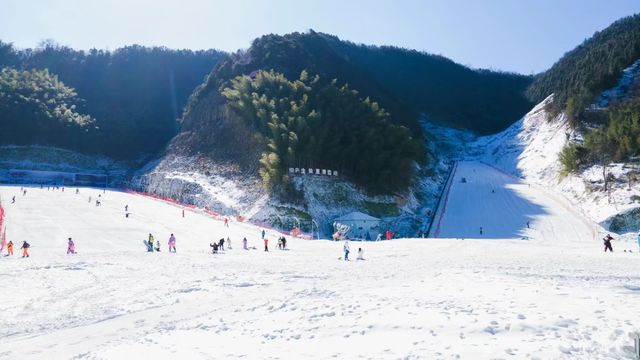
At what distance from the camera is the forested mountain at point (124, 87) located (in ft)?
282

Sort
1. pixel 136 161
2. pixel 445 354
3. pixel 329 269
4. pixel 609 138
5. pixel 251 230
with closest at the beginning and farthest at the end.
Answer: pixel 445 354, pixel 329 269, pixel 251 230, pixel 609 138, pixel 136 161

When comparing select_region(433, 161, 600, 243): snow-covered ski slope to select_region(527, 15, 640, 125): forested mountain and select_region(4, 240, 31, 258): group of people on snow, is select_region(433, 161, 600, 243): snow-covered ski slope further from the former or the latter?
select_region(4, 240, 31, 258): group of people on snow

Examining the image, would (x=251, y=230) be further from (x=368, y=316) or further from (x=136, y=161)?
(x=136, y=161)

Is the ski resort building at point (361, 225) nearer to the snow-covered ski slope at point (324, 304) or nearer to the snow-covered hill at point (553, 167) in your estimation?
the snow-covered ski slope at point (324, 304)

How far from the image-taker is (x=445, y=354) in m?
8.30

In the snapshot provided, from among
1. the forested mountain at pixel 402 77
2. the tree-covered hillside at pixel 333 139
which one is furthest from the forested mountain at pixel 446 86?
the tree-covered hillside at pixel 333 139

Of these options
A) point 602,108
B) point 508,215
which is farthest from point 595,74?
point 508,215

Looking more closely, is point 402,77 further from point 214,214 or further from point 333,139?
point 214,214

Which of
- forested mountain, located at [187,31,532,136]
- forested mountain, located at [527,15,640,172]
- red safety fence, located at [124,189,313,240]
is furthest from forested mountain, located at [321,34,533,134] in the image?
red safety fence, located at [124,189,313,240]

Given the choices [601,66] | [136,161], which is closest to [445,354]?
[601,66]

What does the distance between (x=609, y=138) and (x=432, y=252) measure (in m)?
36.4

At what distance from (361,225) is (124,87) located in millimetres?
89674

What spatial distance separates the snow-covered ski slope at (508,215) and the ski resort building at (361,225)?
568 cm

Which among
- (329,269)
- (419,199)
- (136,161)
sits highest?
(136,161)
